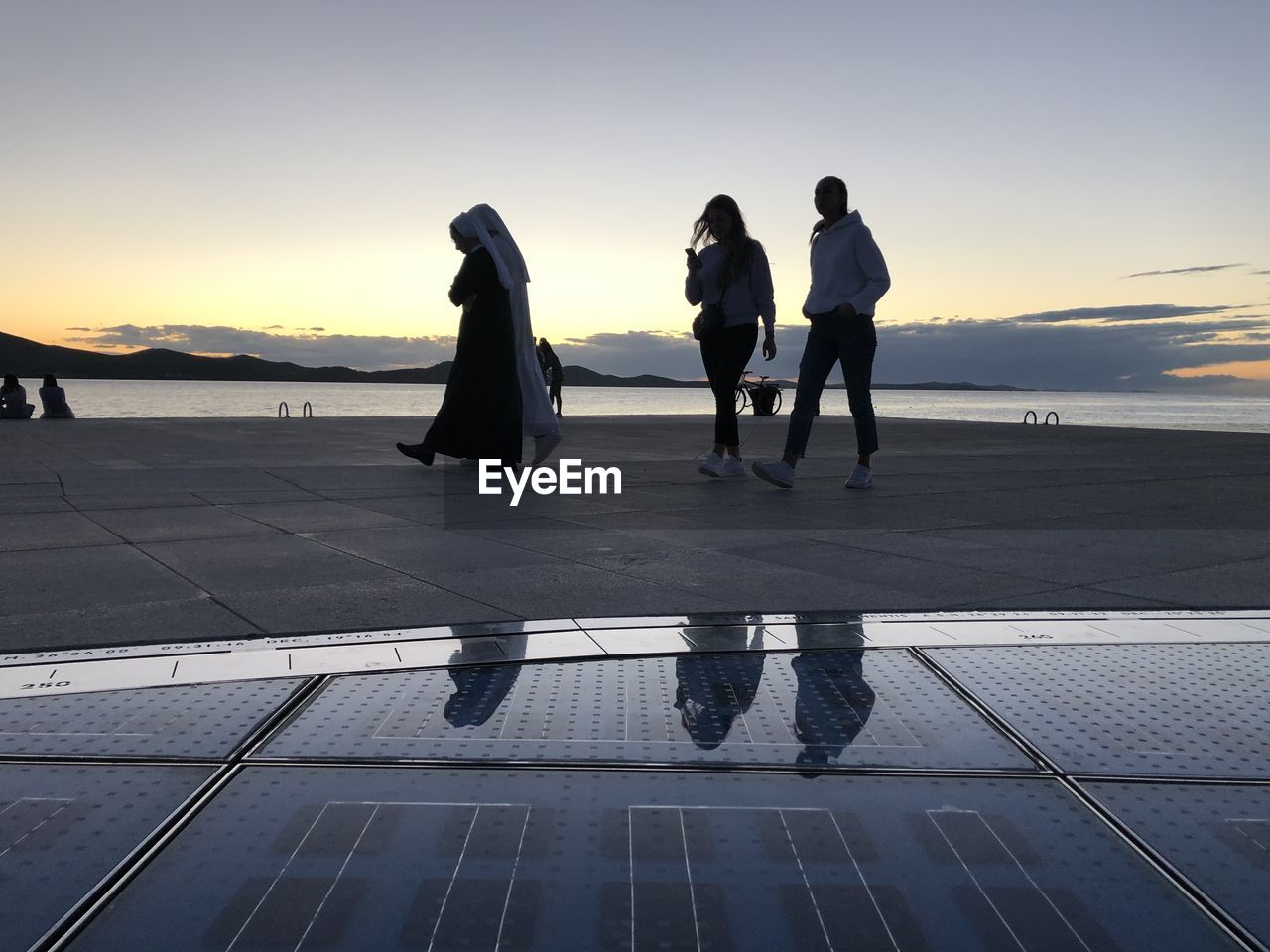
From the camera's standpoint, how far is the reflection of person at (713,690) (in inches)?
94.7

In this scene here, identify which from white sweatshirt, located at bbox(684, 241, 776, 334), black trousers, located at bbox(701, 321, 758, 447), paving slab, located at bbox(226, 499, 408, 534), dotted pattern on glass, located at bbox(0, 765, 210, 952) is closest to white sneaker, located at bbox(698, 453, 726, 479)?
black trousers, located at bbox(701, 321, 758, 447)

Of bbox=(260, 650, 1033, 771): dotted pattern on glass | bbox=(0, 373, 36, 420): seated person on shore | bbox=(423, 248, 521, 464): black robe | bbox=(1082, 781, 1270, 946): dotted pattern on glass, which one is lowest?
bbox=(0, 373, 36, 420): seated person on shore

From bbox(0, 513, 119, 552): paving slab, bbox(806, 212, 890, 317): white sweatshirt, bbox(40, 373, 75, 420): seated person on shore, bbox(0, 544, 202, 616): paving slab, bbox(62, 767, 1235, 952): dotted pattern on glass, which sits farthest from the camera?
bbox(40, 373, 75, 420): seated person on shore

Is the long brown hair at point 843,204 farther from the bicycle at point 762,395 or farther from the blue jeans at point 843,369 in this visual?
the bicycle at point 762,395

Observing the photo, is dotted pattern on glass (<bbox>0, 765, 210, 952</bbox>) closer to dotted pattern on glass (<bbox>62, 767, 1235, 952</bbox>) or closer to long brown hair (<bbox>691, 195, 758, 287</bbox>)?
dotted pattern on glass (<bbox>62, 767, 1235, 952</bbox>)

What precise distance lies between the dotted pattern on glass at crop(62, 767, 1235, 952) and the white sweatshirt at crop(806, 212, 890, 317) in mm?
5959

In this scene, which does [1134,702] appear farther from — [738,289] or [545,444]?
[545,444]

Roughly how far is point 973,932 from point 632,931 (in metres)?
0.50

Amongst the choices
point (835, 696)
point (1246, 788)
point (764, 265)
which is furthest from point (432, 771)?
point (764, 265)

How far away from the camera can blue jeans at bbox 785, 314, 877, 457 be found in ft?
25.4

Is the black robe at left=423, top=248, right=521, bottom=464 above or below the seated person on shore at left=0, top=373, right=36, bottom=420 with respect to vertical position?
above

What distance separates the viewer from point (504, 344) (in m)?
8.98

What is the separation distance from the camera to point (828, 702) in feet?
8.58

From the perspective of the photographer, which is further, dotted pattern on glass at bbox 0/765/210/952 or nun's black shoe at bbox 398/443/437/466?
nun's black shoe at bbox 398/443/437/466
